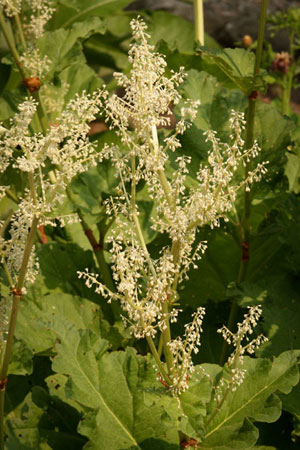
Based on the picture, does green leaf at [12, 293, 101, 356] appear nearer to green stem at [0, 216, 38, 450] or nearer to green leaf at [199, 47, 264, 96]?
green stem at [0, 216, 38, 450]

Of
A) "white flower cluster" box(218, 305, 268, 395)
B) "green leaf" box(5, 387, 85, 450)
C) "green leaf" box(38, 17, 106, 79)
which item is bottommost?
"green leaf" box(5, 387, 85, 450)

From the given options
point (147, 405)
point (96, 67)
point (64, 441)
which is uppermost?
point (96, 67)

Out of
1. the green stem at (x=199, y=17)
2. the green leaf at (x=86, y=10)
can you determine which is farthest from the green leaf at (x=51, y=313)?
the green leaf at (x=86, y=10)

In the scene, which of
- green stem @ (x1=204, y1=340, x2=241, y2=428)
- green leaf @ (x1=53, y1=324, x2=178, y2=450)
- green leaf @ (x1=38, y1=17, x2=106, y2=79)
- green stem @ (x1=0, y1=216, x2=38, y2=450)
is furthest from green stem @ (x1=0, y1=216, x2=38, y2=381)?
green leaf @ (x1=38, y1=17, x2=106, y2=79)

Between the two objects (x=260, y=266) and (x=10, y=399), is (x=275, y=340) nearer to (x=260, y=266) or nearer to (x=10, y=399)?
(x=260, y=266)

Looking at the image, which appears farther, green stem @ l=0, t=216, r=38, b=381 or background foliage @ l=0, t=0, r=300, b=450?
background foliage @ l=0, t=0, r=300, b=450

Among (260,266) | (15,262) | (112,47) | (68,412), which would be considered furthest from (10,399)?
(112,47)

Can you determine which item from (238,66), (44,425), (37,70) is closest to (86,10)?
(37,70)

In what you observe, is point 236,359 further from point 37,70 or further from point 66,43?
point 66,43
